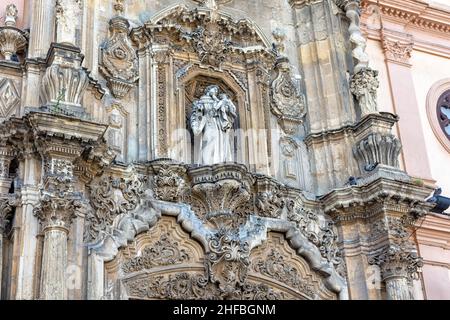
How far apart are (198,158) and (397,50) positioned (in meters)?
5.33

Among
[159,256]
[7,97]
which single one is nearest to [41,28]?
[7,97]

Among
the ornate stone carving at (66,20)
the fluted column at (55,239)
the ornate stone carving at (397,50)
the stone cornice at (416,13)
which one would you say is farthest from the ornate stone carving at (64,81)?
the stone cornice at (416,13)

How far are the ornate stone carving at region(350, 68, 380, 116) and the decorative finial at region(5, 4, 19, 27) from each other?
535 centimetres

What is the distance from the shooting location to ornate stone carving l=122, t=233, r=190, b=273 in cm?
998

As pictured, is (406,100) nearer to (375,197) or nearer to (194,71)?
(375,197)

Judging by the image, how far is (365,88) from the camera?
1239 cm

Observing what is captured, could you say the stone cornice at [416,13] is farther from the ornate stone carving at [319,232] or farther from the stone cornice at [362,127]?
the ornate stone carving at [319,232]

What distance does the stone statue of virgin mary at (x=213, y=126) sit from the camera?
11.0m

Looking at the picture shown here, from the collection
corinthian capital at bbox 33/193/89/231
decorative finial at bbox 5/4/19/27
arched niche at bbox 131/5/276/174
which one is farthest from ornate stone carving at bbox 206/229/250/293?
decorative finial at bbox 5/4/19/27

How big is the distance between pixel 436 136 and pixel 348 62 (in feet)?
8.19

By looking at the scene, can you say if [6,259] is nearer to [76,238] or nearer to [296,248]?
[76,238]

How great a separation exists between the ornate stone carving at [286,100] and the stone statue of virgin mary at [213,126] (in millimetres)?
1078
